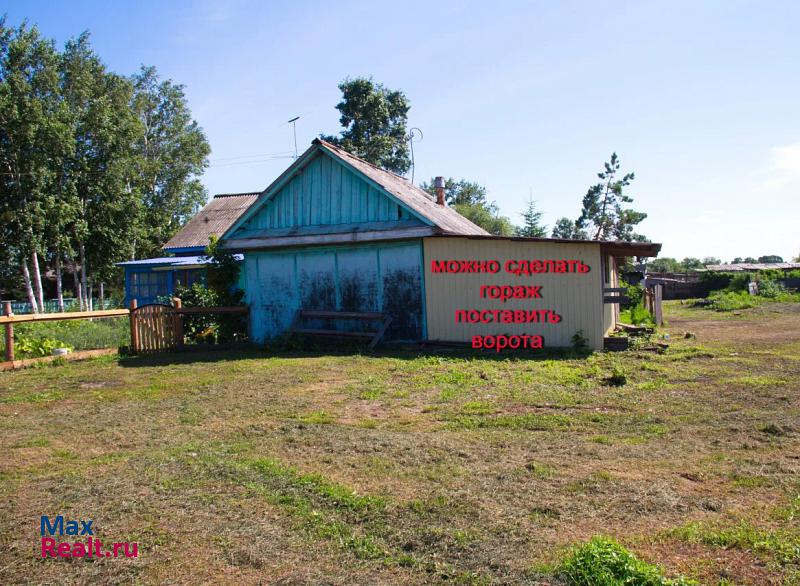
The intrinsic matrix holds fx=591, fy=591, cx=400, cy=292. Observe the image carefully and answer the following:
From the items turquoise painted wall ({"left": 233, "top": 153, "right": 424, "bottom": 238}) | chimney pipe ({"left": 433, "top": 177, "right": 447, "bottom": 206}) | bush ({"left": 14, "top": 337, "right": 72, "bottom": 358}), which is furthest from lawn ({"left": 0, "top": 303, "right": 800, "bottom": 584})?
chimney pipe ({"left": 433, "top": 177, "right": 447, "bottom": 206})

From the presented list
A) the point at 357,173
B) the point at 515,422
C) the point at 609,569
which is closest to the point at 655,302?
the point at 357,173

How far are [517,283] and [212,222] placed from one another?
2146cm

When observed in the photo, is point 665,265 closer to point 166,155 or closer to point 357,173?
point 166,155

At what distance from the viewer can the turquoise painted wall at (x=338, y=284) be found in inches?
581

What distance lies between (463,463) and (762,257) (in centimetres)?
11170

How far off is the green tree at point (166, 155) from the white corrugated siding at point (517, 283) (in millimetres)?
29132

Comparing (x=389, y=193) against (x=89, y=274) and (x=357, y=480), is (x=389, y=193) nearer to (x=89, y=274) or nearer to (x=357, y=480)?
(x=357, y=480)

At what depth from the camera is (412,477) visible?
5023 mm

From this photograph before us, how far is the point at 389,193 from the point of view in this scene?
14.7 metres

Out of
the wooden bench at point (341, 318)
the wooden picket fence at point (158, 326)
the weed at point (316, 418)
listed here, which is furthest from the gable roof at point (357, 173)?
the weed at point (316, 418)

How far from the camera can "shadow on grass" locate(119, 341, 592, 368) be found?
12.7m

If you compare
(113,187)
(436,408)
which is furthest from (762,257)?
(436,408)

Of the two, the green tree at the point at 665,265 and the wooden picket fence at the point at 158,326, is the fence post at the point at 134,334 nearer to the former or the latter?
the wooden picket fence at the point at 158,326

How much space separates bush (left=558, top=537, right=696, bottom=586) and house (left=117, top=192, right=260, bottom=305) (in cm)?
2030
